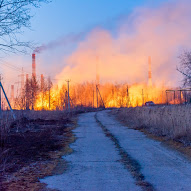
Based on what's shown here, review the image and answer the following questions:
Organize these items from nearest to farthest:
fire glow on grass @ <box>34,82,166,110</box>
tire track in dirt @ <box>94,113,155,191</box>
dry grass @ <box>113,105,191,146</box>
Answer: tire track in dirt @ <box>94,113,155,191</box> < dry grass @ <box>113,105,191,146</box> < fire glow on grass @ <box>34,82,166,110</box>

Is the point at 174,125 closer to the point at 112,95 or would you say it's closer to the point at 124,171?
the point at 124,171

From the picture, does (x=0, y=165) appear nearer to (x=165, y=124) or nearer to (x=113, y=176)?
(x=113, y=176)

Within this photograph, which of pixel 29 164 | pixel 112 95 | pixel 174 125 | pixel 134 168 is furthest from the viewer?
pixel 112 95

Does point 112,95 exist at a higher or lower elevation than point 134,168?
higher

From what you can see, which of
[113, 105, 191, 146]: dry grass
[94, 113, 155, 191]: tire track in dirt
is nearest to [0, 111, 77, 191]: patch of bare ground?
[94, 113, 155, 191]: tire track in dirt

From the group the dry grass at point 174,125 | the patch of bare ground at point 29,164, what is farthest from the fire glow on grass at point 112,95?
the patch of bare ground at point 29,164

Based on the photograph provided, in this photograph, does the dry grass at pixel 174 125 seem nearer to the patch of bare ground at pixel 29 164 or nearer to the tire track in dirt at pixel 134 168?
the tire track in dirt at pixel 134 168

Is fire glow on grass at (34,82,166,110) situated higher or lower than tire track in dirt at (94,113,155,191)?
higher

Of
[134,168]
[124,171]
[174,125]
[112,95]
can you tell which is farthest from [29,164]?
[112,95]

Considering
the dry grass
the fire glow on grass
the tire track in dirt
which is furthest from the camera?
the fire glow on grass

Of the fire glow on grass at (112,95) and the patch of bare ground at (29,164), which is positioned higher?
the fire glow on grass at (112,95)

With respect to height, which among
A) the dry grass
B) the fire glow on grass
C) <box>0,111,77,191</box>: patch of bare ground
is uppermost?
the fire glow on grass

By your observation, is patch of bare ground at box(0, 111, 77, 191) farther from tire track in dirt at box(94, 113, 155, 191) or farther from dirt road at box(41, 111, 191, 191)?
tire track in dirt at box(94, 113, 155, 191)

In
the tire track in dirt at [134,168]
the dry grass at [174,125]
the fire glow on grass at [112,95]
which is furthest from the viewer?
the fire glow on grass at [112,95]
